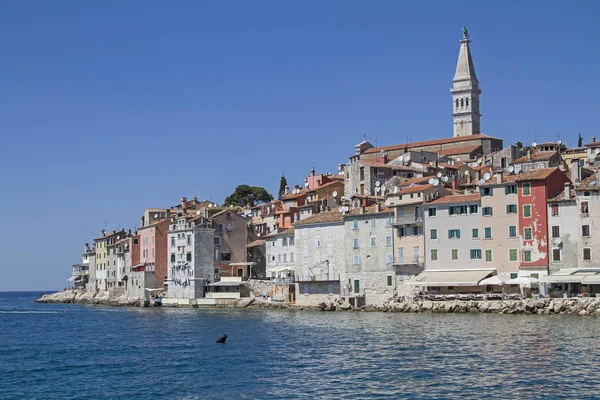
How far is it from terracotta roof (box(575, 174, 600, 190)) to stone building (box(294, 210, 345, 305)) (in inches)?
856

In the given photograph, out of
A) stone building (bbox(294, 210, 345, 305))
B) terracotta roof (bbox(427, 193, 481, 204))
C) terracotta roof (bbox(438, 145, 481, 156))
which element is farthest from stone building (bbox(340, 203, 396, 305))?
terracotta roof (bbox(438, 145, 481, 156))

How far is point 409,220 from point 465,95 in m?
76.3

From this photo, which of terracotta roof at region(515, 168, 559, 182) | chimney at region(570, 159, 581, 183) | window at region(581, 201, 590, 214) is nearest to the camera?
window at region(581, 201, 590, 214)

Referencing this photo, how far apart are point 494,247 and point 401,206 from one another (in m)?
8.67

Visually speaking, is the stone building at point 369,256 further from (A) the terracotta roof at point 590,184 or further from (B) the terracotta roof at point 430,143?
(B) the terracotta roof at point 430,143

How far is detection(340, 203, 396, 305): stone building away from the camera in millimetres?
69875

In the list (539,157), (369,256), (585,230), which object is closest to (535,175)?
(585,230)

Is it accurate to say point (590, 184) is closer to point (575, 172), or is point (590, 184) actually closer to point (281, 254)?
point (575, 172)

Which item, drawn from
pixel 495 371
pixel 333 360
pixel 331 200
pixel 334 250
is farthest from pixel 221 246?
pixel 495 371

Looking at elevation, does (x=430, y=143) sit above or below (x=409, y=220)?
above

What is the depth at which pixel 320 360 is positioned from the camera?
3769cm

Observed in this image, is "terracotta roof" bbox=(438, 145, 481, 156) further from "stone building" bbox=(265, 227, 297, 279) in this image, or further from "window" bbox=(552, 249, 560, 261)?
"window" bbox=(552, 249, 560, 261)

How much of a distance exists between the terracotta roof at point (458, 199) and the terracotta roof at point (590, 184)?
771cm

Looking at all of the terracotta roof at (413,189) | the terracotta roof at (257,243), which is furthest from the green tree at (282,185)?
the terracotta roof at (413,189)
